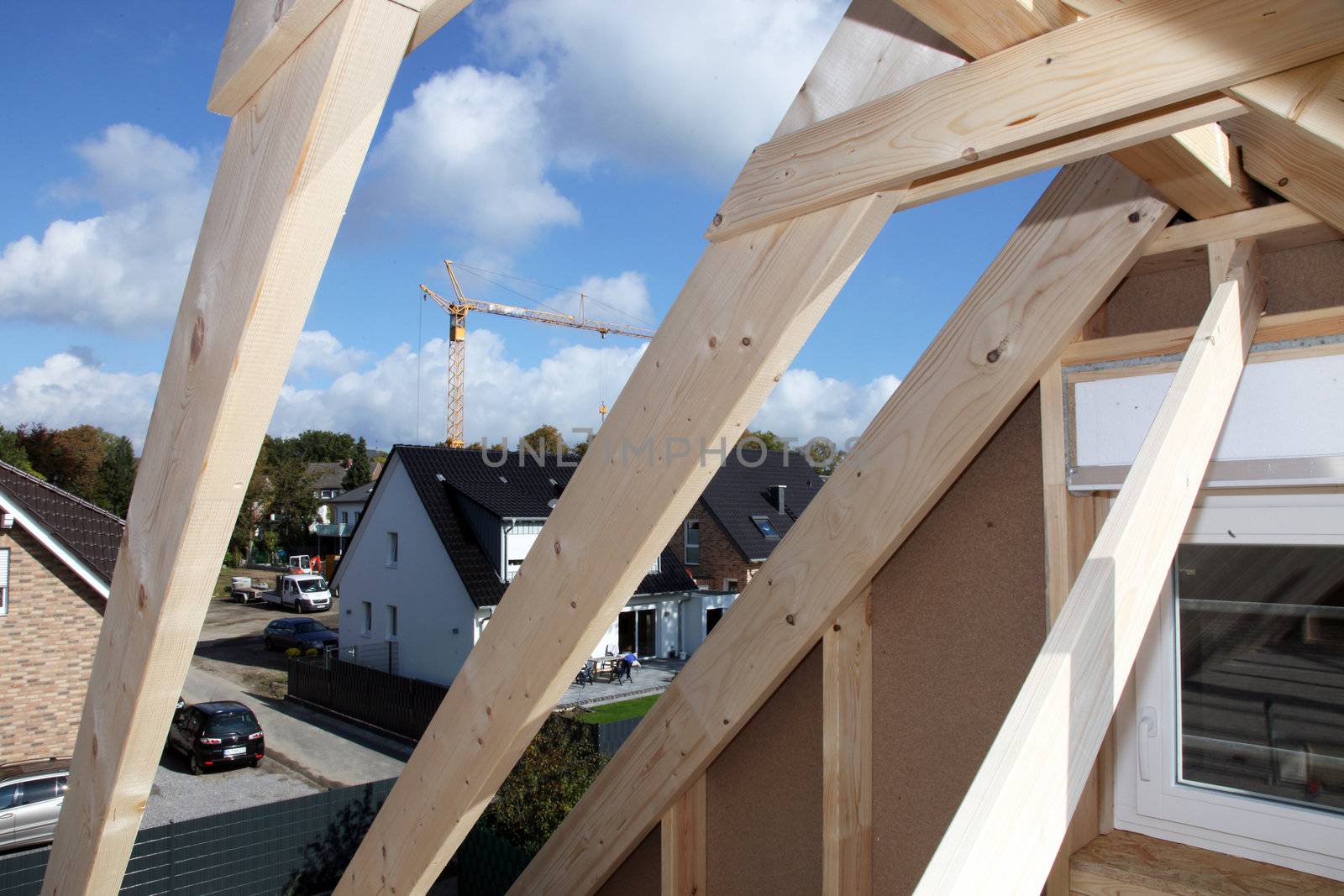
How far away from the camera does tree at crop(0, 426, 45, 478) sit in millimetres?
32031

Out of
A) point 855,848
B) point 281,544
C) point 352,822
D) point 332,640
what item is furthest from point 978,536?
point 281,544

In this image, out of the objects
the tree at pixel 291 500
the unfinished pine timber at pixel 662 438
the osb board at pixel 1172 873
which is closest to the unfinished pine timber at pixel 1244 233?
the unfinished pine timber at pixel 662 438

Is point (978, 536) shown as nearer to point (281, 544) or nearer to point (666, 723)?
point (666, 723)

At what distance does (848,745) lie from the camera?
7.95 feet

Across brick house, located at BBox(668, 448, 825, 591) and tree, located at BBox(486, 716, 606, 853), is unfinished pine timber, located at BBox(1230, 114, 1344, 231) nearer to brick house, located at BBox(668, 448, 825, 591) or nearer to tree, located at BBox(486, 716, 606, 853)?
tree, located at BBox(486, 716, 606, 853)

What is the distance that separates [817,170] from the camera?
114 centimetres

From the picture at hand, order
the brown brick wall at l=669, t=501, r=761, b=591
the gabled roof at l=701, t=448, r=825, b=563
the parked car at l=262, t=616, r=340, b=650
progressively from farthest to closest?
the parked car at l=262, t=616, r=340, b=650 < the gabled roof at l=701, t=448, r=825, b=563 < the brown brick wall at l=669, t=501, r=761, b=591

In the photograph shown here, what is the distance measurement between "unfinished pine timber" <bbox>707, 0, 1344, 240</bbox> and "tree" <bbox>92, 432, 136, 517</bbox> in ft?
129

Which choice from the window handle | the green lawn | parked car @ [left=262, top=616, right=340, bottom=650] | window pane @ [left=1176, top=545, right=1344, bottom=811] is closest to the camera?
window pane @ [left=1176, top=545, right=1344, bottom=811]

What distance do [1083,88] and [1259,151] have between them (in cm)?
71

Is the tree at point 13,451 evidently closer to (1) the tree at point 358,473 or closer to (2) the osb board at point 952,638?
(1) the tree at point 358,473

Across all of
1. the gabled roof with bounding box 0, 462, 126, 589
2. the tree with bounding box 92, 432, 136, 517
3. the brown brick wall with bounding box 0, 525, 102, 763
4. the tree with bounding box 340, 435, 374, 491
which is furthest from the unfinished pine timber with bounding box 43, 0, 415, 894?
the tree with bounding box 340, 435, 374, 491

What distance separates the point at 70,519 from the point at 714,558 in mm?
12406

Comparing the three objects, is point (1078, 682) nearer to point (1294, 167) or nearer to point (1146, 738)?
point (1294, 167)
